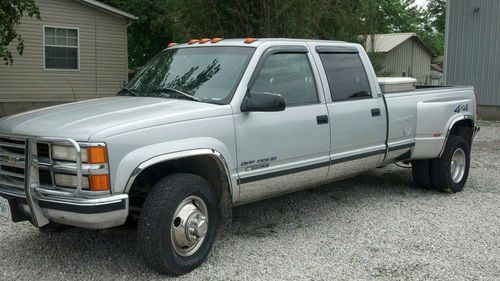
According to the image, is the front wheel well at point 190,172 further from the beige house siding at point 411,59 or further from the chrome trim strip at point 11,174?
the beige house siding at point 411,59

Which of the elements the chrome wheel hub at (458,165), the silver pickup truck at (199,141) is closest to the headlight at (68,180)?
the silver pickup truck at (199,141)

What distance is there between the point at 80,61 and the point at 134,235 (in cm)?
1361

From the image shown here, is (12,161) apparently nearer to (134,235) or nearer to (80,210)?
(80,210)

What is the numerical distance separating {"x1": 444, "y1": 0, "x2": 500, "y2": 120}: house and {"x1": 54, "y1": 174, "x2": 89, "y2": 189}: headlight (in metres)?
15.2

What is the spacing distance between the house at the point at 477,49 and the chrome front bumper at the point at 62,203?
15.0 metres

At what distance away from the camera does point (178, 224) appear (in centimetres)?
421

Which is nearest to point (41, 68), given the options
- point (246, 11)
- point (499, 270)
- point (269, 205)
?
point (246, 11)

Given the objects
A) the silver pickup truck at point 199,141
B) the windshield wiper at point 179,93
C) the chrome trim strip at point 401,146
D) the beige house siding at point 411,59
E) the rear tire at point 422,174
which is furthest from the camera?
the beige house siding at point 411,59

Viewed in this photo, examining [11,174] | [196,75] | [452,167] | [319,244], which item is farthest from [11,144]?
[452,167]

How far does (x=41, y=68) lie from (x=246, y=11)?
9.34 m

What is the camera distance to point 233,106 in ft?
15.0

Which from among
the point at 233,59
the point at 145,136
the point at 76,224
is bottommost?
the point at 76,224

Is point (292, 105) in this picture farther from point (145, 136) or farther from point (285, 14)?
point (285, 14)

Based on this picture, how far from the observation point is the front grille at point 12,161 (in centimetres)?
406
